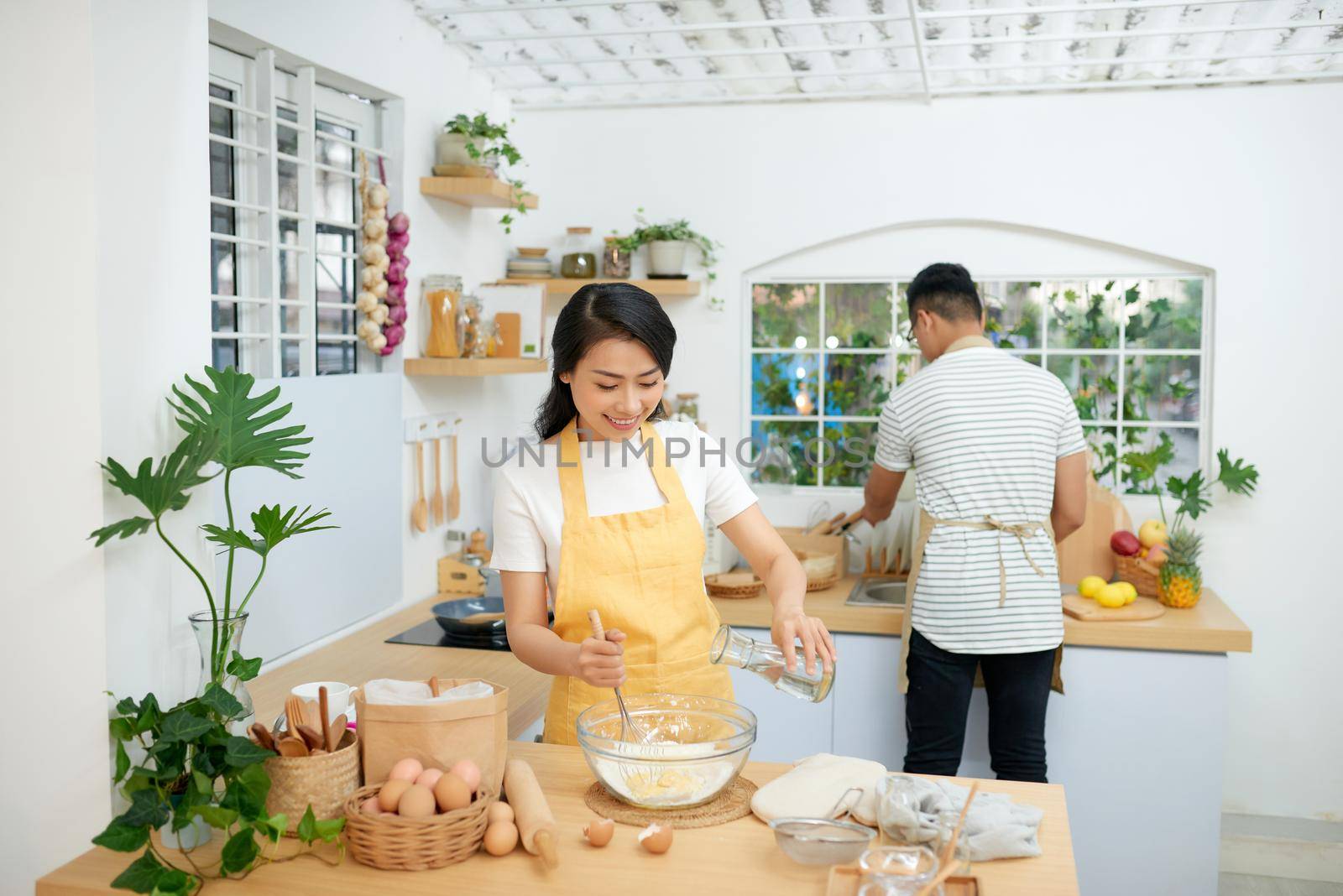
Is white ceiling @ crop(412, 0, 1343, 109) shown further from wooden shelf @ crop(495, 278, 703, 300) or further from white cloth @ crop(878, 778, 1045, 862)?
white cloth @ crop(878, 778, 1045, 862)

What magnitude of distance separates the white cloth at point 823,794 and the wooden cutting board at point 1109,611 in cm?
171

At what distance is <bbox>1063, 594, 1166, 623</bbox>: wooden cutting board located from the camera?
319 centimetres

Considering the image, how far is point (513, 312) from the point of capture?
11.9 feet

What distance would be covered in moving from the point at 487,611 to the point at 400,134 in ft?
4.51

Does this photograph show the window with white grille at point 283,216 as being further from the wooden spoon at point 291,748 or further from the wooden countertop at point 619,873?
the wooden countertop at point 619,873

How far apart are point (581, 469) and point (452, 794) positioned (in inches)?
26.9

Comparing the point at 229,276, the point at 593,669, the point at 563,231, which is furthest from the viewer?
the point at 563,231

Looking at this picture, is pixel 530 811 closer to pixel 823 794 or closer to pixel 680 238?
pixel 823 794

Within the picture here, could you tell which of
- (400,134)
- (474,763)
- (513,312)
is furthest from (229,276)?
(474,763)

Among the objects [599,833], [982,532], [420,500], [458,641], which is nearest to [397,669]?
[458,641]

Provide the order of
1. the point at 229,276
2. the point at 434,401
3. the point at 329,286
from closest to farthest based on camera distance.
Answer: the point at 229,276 → the point at 329,286 → the point at 434,401

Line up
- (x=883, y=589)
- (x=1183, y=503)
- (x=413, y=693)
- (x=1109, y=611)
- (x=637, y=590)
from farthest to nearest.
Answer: (x=883, y=589)
(x=1183, y=503)
(x=1109, y=611)
(x=637, y=590)
(x=413, y=693)

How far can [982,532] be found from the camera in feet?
9.55

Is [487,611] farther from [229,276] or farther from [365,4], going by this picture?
[365,4]
